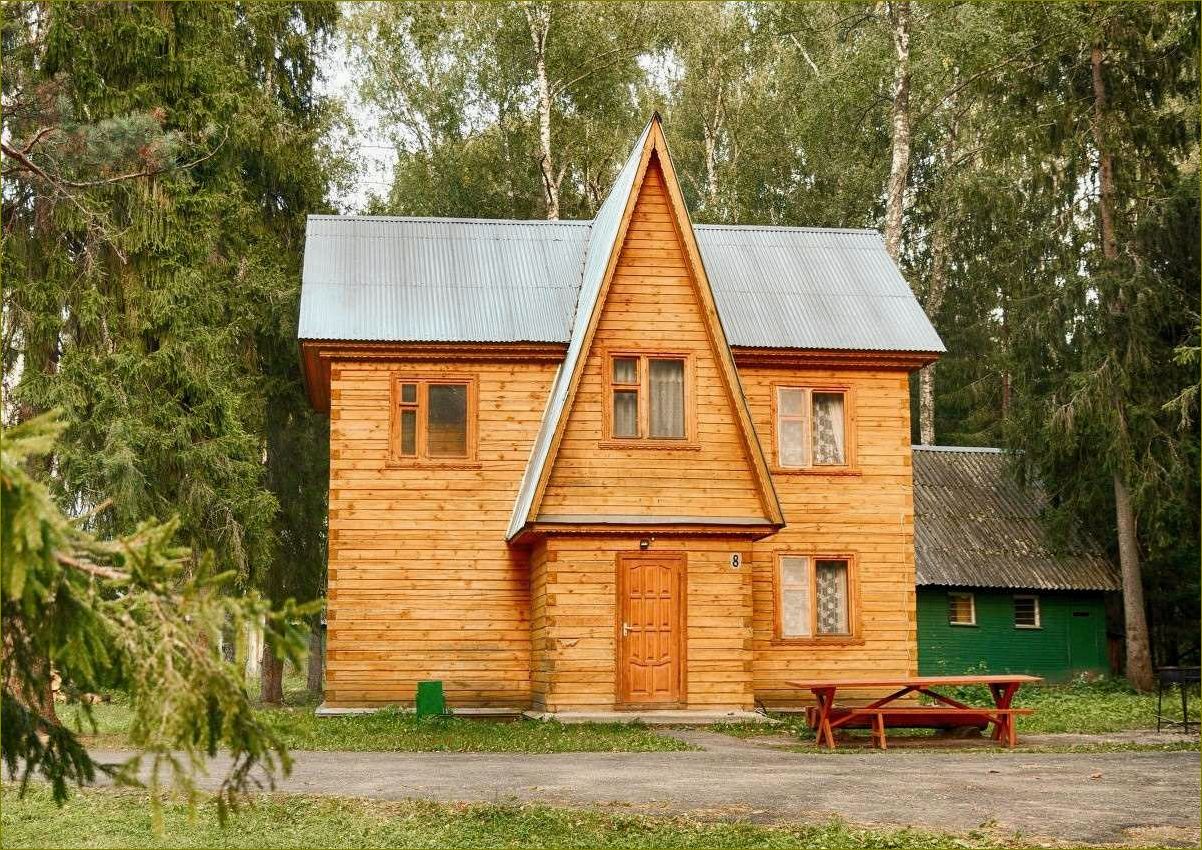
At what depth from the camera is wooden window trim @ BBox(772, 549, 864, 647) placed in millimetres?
21844

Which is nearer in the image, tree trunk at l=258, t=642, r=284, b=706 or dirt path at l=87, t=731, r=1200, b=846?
dirt path at l=87, t=731, r=1200, b=846

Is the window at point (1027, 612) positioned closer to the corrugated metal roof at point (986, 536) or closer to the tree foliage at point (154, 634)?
the corrugated metal roof at point (986, 536)

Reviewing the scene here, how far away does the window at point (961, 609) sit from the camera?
3020 cm

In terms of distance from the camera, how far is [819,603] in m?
22.1

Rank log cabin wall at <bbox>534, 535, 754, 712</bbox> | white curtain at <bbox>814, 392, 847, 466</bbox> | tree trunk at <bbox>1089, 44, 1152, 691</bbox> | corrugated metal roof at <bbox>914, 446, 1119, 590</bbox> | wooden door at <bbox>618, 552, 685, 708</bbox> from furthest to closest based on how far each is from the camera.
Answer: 1. corrugated metal roof at <bbox>914, 446, 1119, 590</bbox>
2. tree trunk at <bbox>1089, 44, 1152, 691</bbox>
3. white curtain at <bbox>814, 392, 847, 466</bbox>
4. wooden door at <bbox>618, 552, 685, 708</bbox>
5. log cabin wall at <bbox>534, 535, 754, 712</bbox>

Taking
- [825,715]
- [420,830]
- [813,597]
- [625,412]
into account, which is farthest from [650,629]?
[420,830]

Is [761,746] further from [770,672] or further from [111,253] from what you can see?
[111,253]

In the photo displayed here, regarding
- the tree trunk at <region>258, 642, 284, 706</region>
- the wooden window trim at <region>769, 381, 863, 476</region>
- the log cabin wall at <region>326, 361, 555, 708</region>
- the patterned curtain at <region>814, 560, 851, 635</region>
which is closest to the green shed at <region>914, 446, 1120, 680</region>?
the patterned curtain at <region>814, 560, 851, 635</region>

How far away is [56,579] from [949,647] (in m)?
26.8

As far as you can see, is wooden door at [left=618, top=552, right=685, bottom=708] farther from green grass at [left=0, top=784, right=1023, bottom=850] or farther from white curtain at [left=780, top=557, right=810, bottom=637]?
green grass at [left=0, top=784, right=1023, bottom=850]

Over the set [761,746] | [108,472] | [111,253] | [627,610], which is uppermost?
[111,253]

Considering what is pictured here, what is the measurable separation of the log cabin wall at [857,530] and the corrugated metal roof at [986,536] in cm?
738

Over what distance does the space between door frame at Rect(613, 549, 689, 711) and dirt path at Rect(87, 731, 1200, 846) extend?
12.8 feet

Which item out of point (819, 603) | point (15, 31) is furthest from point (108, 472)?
point (819, 603)
